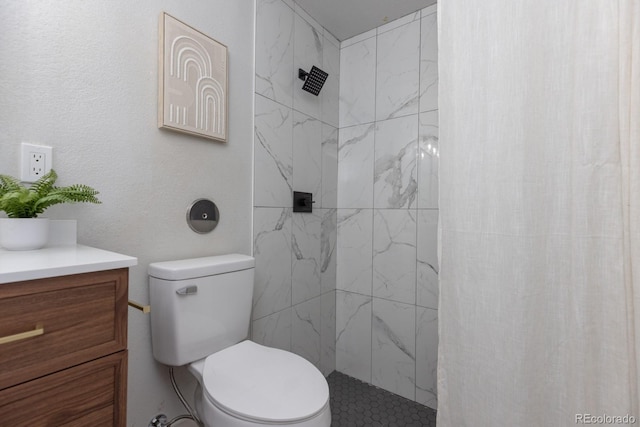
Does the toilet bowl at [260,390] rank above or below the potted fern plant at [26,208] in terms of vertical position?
below

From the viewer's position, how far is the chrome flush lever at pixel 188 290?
1.06 metres

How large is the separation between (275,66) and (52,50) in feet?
3.02

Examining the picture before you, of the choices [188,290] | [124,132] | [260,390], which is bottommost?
[260,390]

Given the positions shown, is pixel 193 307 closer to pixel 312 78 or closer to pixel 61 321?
pixel 61 321

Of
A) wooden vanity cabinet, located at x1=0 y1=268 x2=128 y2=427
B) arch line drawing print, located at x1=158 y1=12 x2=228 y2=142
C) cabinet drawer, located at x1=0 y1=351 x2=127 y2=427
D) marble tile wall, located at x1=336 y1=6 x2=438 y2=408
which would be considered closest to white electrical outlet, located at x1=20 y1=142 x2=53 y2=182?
arch line drawing print, located at x1=158 y1=12 x2=228 y2=142

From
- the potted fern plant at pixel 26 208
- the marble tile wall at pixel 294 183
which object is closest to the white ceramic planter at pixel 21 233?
the potted fern plant at pixel 26 208

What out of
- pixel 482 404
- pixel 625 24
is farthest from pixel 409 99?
pixel 482 404

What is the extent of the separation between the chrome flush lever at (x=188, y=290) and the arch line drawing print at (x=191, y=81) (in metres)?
0.58

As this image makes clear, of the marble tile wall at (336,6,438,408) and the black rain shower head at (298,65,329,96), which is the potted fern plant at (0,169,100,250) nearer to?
the black rain shower head at (298,65,329,96)

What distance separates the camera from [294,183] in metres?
1.73

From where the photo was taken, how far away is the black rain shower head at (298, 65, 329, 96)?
5.62ft

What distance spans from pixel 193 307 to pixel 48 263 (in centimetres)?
52

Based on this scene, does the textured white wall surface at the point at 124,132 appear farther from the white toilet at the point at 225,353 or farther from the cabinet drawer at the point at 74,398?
the cabinet drawer at the point at 74,398

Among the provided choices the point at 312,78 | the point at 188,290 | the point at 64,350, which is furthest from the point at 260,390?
the point at 312,78
